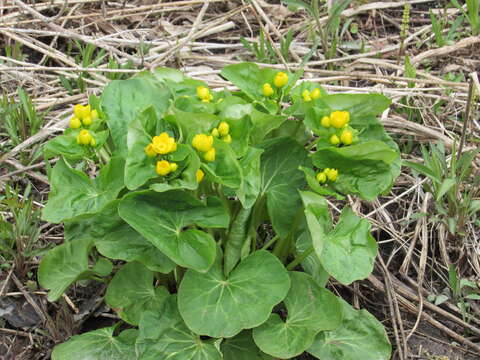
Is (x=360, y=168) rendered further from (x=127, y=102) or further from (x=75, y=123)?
(x=75, y=123)

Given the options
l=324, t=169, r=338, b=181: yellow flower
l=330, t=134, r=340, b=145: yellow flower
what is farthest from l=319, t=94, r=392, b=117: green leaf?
l=324, t=169, r=338, b=181: yellow flower

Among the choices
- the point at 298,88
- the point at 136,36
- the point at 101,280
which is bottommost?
the point at 101,280

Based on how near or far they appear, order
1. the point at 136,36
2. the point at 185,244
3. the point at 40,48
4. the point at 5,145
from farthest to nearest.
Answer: the point at 136,36 → the point at 40,48 → the point at 5,145 → the point at 185,244

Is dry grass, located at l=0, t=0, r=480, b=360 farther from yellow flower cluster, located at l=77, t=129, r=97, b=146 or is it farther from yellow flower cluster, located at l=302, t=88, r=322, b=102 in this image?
yellow flower cluster, located at l=302, t=88, r=322, b=102

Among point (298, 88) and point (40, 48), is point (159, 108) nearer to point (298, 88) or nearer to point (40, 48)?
point (298, 88)

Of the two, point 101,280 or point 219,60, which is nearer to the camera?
point 101,280

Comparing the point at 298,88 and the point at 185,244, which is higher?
the point at 298,88

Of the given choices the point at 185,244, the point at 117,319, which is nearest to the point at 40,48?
the point at 117,319
